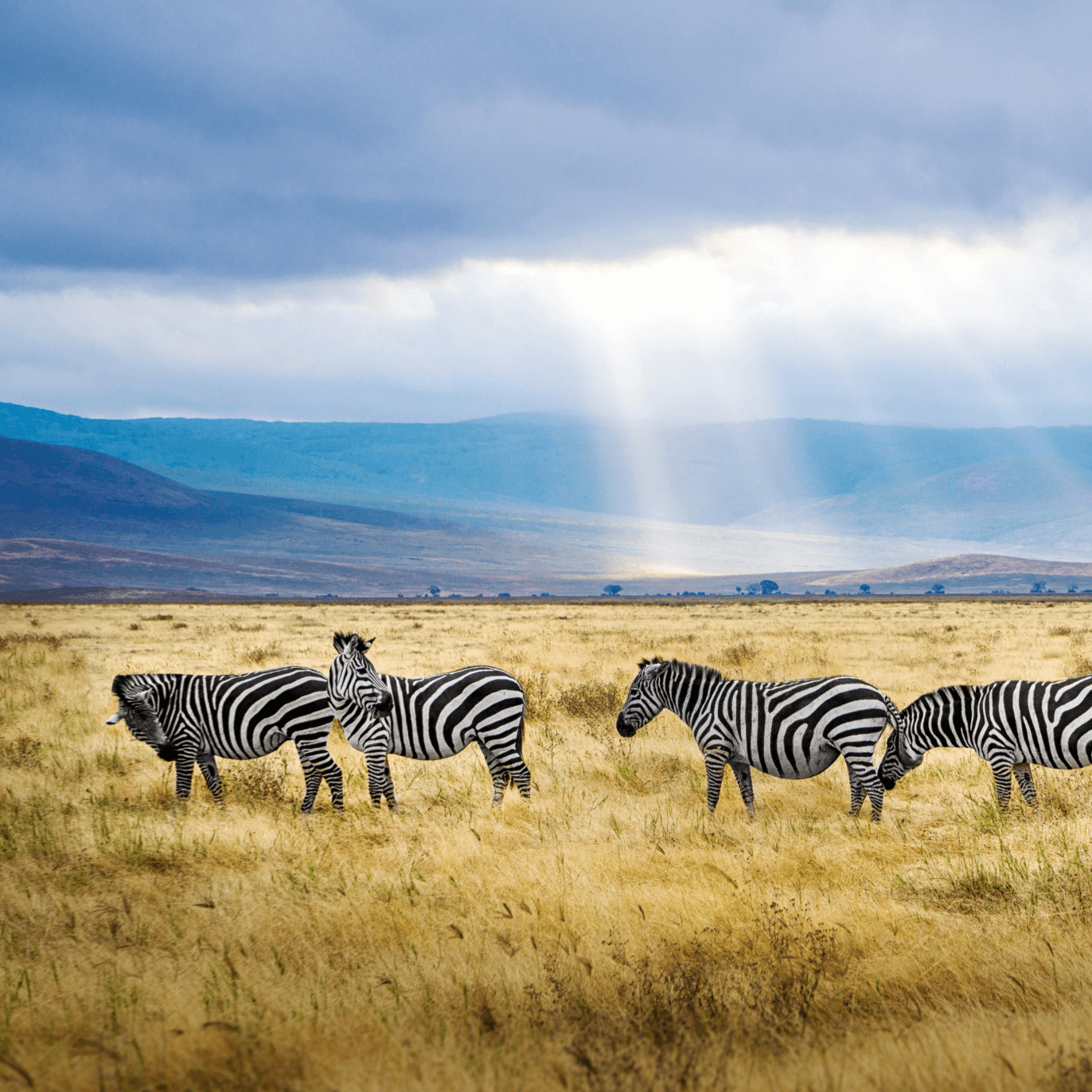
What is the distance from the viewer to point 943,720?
10.5 m

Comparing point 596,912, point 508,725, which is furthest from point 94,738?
point 596,912

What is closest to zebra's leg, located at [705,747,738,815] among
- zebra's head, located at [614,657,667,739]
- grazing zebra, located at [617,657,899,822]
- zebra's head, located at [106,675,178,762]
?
grazing zebra, located at [617,657,899,822]

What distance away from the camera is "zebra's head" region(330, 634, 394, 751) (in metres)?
9.69

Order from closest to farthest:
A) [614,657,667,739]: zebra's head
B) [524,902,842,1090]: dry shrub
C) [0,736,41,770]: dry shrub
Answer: [524,902,842,1090]: dry shrub → [614,657,667,739]: zebra's head → [0,736,41,770]: dry shrub

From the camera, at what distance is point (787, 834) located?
369 inches

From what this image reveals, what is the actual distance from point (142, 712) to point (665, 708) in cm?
566

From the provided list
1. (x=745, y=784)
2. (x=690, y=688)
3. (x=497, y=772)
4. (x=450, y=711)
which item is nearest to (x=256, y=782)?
(x=450, y=711)

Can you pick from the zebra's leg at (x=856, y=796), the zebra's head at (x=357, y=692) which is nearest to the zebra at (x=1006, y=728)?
the zebra's leg at (x=856, y=796)

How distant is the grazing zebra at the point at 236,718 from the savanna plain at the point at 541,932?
1.88 ft

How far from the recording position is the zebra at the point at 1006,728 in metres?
9.86

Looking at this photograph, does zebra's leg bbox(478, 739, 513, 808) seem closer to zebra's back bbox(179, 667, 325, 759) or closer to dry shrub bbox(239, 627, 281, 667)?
zebra's back bbox(179, 667, 325, 759)

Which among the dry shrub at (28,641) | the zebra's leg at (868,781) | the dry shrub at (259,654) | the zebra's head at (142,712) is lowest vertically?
the dry shrub at (28,641)

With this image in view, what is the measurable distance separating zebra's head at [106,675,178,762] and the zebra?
25.4 ft

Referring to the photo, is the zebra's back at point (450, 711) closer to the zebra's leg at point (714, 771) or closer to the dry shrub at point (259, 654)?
the zebra's leg at point (714, 771)
